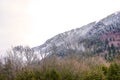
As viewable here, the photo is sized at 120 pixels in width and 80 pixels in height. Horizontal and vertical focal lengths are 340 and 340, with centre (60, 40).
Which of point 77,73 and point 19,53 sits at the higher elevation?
point 19,53

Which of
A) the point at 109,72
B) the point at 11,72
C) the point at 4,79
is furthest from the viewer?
the point at 11,72

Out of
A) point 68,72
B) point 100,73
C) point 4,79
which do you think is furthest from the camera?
point 4,79

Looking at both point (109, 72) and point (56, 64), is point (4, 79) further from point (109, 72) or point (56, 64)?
point (109, 72)

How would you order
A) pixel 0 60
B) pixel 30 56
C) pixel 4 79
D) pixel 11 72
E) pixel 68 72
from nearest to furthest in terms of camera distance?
pixel 68 72 < pixel 4 79 < pixel 11 72 < pixel 0 60 < pixel 30 56

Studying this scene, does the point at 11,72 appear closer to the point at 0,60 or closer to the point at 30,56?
the point at 0,60

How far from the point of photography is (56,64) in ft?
336

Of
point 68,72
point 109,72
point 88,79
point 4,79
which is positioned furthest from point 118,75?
point 4,79

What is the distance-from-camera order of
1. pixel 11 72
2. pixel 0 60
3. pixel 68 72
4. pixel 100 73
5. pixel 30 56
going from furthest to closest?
pixel 30 56 < pixel 0 60 < pixel 11 72 < pixel 68 72 < pixel 100 73

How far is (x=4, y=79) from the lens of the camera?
97375mm

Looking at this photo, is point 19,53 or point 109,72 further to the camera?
point 19,53

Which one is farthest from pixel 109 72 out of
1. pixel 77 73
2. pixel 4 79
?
pixel 4 79

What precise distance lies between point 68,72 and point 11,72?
83.0ft

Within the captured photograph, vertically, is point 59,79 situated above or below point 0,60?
below

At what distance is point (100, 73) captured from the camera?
78.1 m
